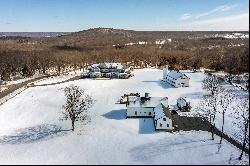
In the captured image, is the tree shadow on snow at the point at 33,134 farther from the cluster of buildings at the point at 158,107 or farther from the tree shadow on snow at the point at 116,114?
the cluster of buildings at the point at 158,107

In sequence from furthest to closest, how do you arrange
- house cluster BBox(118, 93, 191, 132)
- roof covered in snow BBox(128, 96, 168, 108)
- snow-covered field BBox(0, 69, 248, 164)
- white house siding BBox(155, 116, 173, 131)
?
1. roof covered in snow BBox(128, 96, 168, 108)
2. house cluster BBox(118, 93, 191, 132)
3. white house siding BBox(155, 116, 173, 131)
4. snow-covered field BBox(0, 69, 248, 164)

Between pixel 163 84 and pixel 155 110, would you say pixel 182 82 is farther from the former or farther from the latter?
pixel 155 110

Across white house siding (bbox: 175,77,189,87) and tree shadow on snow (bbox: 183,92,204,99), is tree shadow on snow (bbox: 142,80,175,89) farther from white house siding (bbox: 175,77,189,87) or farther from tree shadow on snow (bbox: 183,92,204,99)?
tree shadow on snow (bbox: 183,92,204,99)

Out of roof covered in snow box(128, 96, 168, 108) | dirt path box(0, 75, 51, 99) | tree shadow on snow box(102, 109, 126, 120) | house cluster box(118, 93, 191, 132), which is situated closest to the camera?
house cluster box(118, 93, 191, 132)

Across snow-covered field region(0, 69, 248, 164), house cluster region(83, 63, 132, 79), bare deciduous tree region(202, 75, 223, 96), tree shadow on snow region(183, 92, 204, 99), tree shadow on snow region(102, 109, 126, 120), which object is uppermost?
house cluster region(83, 63, 132, 79)

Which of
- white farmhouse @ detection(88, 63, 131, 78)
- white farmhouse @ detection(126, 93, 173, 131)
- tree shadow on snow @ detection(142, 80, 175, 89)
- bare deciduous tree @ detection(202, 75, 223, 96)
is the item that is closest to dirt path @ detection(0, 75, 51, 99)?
white farmhouse @ detection(88, 63, 131, 78)

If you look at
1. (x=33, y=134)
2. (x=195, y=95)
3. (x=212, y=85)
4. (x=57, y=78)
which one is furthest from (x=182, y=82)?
(x=33, y=134)

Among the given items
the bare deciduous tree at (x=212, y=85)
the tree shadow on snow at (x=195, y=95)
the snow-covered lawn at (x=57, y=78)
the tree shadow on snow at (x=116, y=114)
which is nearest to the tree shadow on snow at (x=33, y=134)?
the tree shadow on snow at (x=116, y=114)
